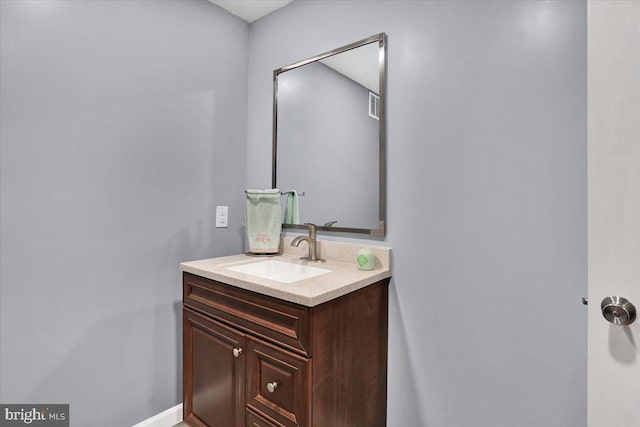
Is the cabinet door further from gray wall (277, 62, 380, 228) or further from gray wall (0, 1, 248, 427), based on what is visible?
gray wall (277, 62, 380, 228)

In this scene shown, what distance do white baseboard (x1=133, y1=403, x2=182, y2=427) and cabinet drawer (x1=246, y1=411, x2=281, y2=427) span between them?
0.73m

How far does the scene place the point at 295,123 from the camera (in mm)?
1828

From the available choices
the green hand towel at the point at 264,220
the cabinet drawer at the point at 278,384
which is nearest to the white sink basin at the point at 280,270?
the green hand towel at the point at 264,220

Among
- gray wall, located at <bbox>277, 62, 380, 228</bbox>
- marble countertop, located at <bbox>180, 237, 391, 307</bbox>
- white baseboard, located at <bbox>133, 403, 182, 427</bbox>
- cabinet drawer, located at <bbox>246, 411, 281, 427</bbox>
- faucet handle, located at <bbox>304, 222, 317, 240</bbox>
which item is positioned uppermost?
gray wall, located at <bbox>277, 62, 380, 228</bbox>

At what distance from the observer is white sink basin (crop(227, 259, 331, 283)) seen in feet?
4.91

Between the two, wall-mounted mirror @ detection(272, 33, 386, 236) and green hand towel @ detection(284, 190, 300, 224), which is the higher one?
wall-mounted mirror @ detection(272, 33, 386, 236)

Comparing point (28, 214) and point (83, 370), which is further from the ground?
point (28, 214)

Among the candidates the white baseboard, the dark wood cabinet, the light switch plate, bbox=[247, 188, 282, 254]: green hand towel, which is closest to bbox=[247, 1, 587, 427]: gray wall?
the dark wood cabinet

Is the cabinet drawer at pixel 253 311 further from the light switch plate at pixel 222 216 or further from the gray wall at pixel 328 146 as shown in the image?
the gray wall at pixel 328 146

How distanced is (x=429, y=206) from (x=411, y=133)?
0.34 meters
